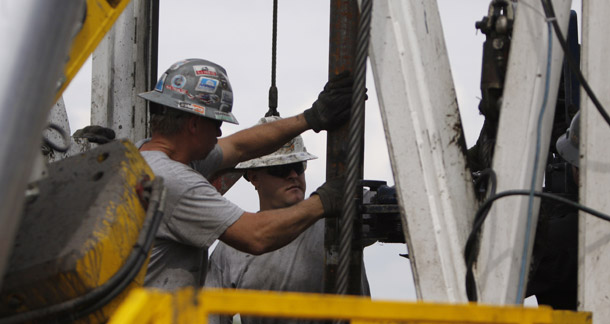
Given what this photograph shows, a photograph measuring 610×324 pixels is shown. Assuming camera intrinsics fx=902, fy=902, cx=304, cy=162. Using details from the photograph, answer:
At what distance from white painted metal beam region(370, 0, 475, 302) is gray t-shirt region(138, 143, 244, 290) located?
1.03 meters

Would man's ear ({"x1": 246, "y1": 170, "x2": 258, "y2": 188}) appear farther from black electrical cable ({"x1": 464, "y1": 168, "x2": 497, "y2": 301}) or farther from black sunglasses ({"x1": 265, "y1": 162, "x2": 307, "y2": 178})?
black electrical cable ({"x1": 464, "y1": 168, "x2": 497, "y2": 301})

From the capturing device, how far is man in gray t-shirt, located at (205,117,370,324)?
469 cm

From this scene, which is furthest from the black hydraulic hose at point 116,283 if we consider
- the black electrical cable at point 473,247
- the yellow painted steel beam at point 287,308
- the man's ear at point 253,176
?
the man's ear at point 253,176

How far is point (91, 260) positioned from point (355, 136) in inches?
35.3

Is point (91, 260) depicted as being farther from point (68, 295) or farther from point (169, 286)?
point (169, 286)

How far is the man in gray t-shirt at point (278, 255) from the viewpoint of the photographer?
15.4ft

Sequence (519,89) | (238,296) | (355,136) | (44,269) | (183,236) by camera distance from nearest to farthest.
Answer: (238,296) → (44,269) → (355,136) → (519,89) → (183,236)

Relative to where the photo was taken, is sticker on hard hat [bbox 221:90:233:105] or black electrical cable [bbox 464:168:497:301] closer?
black electrical cable [bbox 464:168:497:301]

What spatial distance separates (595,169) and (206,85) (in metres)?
1.84

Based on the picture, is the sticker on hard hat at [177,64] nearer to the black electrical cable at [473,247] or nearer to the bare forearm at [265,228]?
the bare forearm at [265,228]

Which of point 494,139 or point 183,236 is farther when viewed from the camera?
point 183,236

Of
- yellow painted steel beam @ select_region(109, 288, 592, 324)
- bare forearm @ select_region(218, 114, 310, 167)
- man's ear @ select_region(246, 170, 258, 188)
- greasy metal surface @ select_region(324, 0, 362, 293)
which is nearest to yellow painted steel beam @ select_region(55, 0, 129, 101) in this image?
yellow painted steel beam @ select_region(109, 288, 592, 324)

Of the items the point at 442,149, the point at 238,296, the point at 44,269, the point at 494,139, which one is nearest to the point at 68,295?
the point at 44,269

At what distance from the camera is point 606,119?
2.93m
